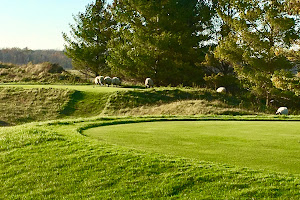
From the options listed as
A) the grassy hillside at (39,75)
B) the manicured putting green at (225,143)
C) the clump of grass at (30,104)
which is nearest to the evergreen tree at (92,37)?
the grassy hillside at (39,75)

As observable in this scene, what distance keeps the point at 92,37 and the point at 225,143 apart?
3509cm

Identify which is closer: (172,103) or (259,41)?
(172,103)

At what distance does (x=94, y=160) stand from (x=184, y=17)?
93.0ft

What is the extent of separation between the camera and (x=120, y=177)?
633 centimetres

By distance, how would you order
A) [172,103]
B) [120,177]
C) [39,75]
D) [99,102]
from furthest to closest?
[39,75]
[99,102]
[172,103]
[120,177]

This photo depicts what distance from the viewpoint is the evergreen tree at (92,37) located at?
40812 millimetres

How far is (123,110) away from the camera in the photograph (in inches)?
902

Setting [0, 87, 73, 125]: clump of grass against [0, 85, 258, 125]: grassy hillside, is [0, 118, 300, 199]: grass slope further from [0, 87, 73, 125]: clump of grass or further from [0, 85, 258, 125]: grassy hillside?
[0, 87, 73, 125]: clump of grass

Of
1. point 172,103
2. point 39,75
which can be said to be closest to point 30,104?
point 172,103

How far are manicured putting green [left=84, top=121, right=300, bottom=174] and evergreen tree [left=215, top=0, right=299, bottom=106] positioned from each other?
1912 centimetres

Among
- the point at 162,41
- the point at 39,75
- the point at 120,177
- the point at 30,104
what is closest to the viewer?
the point at 120,177

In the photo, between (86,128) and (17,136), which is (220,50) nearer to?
(86,128)

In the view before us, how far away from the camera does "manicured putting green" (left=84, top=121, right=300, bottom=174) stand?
639 cm

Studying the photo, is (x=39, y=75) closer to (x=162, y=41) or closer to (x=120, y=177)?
(x=162, y=41)
